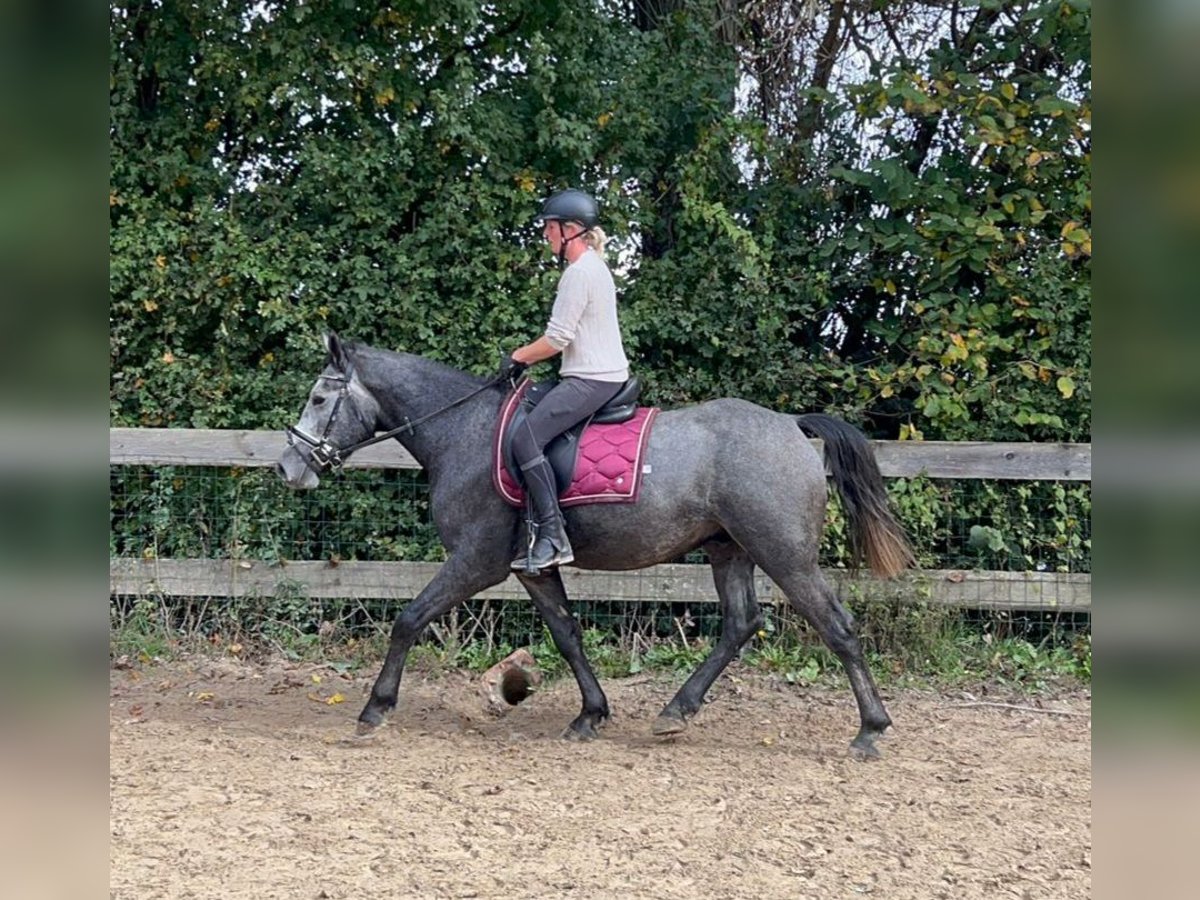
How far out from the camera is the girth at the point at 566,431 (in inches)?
208

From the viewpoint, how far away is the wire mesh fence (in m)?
6.96

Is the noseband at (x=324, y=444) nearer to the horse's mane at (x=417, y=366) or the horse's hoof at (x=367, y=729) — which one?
the horse's mane at (x=417, y=366)

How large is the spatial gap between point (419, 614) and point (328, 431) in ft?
3.53

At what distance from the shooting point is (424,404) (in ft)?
18.6

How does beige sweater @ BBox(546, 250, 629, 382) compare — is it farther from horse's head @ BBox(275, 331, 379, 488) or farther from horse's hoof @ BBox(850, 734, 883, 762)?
horse's hoof @ BBox(850, 734, 883, 762)

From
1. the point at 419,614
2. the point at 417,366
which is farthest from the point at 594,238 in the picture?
the point at 419,614

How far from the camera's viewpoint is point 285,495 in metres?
7.46

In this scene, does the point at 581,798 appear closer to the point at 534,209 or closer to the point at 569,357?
the point at 569,357

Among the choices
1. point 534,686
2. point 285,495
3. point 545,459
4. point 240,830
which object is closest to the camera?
point 240,830

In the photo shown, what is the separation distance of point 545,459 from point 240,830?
2.16m

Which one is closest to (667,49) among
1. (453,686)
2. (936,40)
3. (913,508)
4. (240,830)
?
(936,40)
